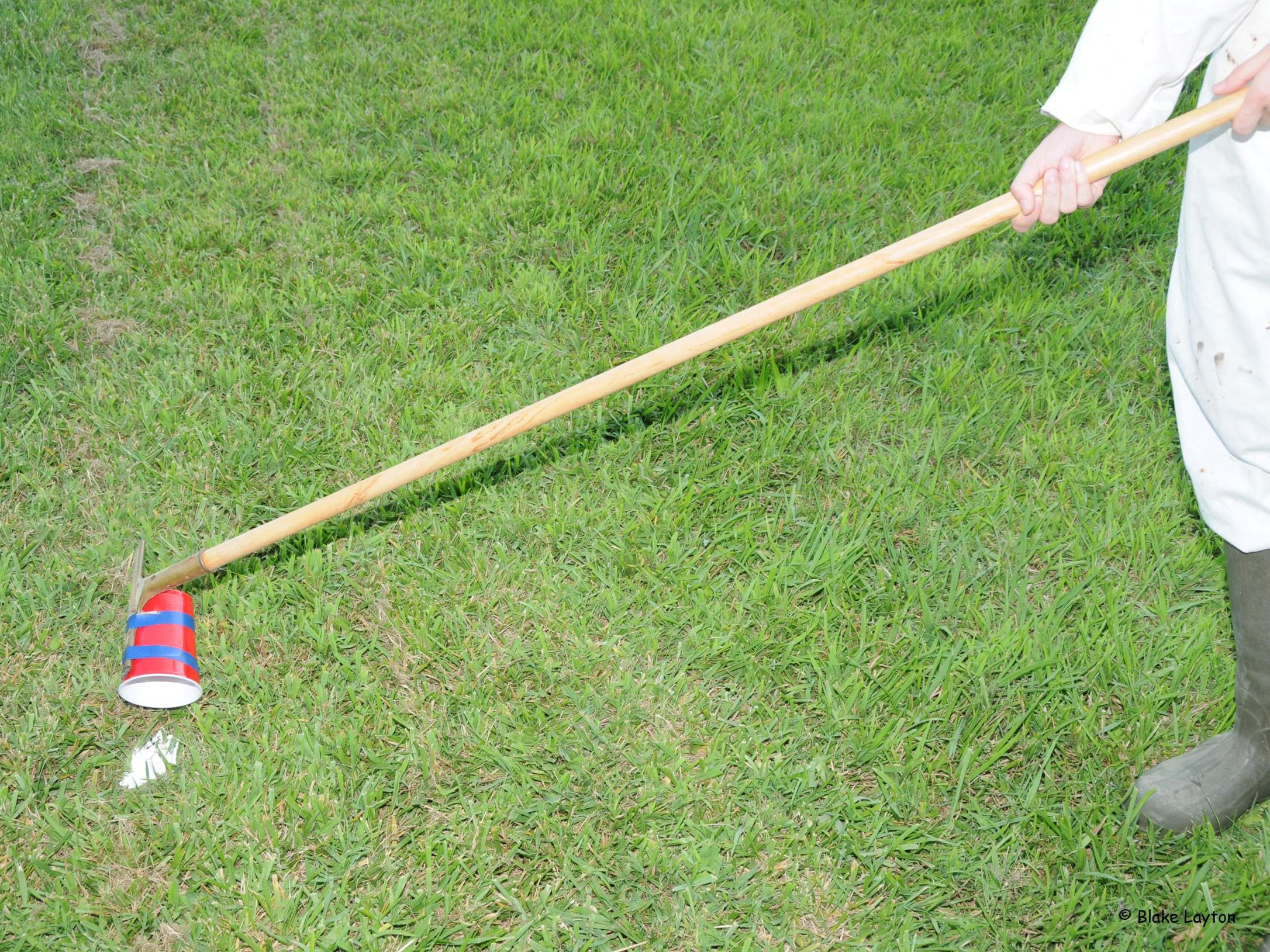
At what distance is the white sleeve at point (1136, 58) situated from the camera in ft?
6.16

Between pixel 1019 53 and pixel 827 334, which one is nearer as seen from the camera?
pixel 827 334

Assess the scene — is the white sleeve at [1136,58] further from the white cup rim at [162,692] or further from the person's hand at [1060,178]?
the white cup rim at [162,692]

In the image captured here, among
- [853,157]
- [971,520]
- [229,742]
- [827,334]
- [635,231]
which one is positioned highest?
[853,157]

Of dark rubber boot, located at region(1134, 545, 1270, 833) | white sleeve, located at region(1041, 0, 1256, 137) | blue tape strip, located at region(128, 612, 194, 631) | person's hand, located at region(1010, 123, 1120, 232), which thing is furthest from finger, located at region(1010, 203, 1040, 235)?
blue tape strip, located at region(128, 612, 194, 631)

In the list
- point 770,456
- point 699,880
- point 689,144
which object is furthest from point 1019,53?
point 699,880

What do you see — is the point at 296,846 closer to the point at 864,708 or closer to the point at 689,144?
the point at 864,708

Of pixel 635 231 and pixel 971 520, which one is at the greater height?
pixel 635 231

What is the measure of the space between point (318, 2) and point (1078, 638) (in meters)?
4.41

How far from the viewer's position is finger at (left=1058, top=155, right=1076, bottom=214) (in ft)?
6.66

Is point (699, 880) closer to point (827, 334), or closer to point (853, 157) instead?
point (827, 334)

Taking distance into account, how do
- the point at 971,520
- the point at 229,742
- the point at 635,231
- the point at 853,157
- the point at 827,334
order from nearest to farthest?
the point at 229,742
the point at 971,520
the point at 827,334
the point at 635,231
the point at 853,157

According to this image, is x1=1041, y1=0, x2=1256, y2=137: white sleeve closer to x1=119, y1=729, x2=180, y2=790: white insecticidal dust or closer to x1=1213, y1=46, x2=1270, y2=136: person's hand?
x1=1213, y1=46, x2=1270, y2=136: person's hand

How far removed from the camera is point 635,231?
3639 millimetres

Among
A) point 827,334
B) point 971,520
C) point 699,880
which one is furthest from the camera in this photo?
point 827,334
